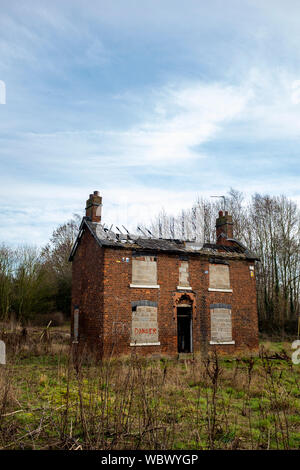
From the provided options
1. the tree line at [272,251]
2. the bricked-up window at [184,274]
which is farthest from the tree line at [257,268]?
the bricked-up window at [184,274]

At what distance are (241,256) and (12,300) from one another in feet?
62.2

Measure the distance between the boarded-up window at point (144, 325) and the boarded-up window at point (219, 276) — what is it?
396 cm

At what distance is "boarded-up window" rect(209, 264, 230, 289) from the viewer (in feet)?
64.9

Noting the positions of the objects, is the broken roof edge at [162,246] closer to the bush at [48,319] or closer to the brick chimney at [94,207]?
the brick chimney at [94,207]

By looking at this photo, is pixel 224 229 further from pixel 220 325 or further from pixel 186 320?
pixel 220 325

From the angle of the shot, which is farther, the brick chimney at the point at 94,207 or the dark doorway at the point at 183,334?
the brick chimney at the point at 94,207

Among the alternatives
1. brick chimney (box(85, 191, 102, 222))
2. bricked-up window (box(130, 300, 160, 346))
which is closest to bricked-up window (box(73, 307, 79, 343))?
bricked-up window (box(130, 300, 160, 346))

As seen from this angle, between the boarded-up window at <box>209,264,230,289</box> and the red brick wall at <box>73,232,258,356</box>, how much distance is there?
13.0 inches

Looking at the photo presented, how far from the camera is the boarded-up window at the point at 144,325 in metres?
17.1

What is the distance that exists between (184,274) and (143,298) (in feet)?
8.94

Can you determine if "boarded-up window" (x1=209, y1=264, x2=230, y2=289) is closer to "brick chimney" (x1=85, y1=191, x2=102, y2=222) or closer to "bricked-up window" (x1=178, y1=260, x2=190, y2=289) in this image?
"bricked-up window" (x1=178, y1=260, x2=190, y2=289)
